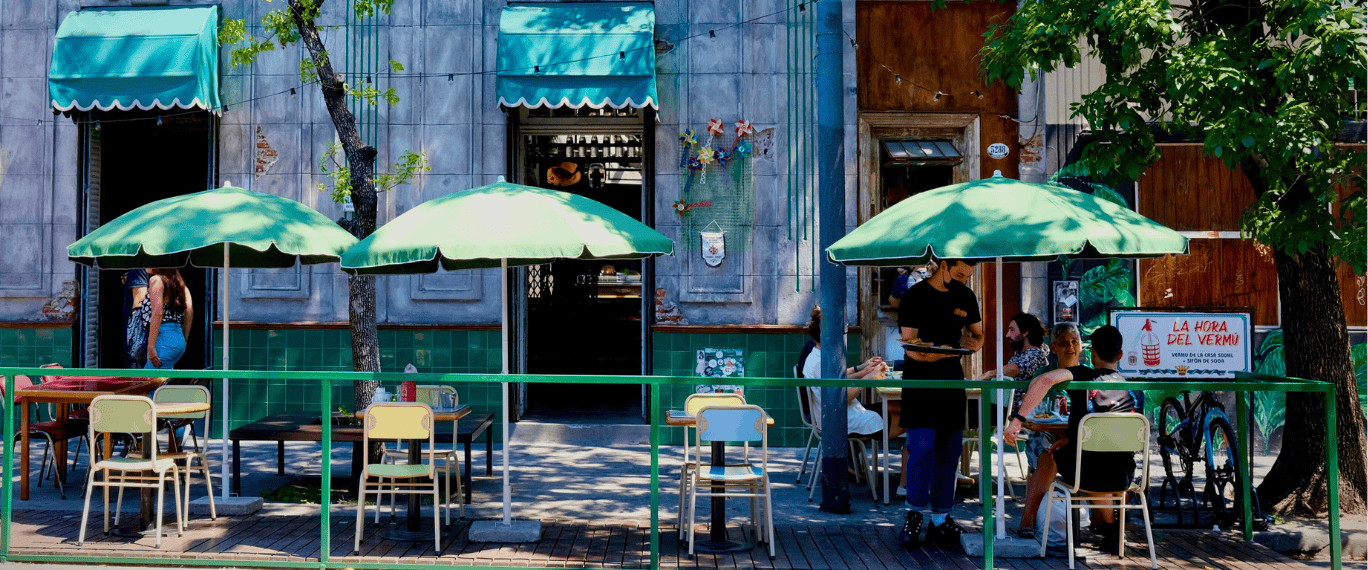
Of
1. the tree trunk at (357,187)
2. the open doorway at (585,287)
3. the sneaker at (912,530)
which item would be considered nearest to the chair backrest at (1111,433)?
the sneaker at (912,530)

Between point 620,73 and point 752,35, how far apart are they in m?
1.57

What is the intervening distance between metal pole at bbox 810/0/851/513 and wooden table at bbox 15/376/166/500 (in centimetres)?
528

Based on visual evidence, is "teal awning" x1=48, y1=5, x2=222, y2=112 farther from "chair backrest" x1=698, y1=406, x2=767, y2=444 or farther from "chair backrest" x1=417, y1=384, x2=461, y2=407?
"chair backrest" x1=698, y1=406, x2=767, y2=444

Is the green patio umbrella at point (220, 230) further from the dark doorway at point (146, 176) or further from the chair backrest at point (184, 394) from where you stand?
the dark doorway at point (146, 176)

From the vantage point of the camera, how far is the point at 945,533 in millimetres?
6723

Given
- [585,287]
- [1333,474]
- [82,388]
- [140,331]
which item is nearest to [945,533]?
[1333,474]

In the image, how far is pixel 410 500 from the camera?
6836mm

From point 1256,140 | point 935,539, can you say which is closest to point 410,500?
point 935,539

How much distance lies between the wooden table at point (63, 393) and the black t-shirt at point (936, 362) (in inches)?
224

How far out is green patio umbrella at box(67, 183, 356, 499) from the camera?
7043 mm

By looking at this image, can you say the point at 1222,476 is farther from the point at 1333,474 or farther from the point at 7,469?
the point at 7,469

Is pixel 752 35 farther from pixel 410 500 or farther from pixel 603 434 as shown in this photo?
pixel 410 500

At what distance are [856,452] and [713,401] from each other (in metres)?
2.13

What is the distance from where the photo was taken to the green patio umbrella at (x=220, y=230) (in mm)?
7043
